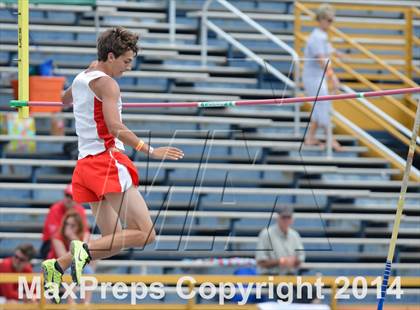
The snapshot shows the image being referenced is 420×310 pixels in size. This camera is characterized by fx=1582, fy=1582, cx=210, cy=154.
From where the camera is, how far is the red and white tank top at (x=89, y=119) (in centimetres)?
948

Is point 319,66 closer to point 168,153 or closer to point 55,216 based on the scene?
point 55,216

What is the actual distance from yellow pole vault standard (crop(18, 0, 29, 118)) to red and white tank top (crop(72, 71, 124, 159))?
0.57 m

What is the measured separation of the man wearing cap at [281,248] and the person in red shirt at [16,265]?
1936 mm

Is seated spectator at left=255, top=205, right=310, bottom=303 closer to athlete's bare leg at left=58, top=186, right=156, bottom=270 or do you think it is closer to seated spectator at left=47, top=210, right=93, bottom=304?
seated spectator at left=47, top=210, right=93, bottom=304

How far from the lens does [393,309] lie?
41.2ft

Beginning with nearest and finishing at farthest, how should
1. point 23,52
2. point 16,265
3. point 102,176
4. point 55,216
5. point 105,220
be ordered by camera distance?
point 102,176 → point 105,220 → point 23,52 → point 16,265 → point 55,216

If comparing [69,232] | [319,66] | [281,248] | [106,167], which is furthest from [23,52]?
[319,66]

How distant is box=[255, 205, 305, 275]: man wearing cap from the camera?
13438 mm

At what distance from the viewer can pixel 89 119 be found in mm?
9523

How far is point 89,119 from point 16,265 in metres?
3.89

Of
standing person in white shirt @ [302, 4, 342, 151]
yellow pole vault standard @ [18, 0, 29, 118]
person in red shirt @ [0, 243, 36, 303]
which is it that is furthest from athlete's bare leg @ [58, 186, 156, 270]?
standing person in white shirt @ [302, 4, 342, 151]

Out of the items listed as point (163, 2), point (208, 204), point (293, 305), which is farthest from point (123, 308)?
point (163, 2)

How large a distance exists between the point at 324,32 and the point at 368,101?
1.47m

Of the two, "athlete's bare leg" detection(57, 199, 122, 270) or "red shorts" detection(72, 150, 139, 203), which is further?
"athlete's bare leg" detection(57, 199, 122, 270)
